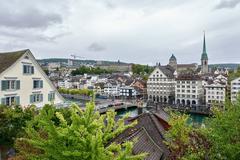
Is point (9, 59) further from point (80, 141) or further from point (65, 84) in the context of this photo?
point (65, 84)

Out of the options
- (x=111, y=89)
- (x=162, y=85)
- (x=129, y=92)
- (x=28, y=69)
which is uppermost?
(x=28, y=69)

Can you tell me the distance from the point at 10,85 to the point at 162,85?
259 ft

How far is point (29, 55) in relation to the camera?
96.0 feet

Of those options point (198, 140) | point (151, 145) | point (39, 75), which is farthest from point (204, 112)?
point (198, 140)

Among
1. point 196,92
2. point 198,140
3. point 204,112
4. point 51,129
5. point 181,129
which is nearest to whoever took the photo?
point 51,129

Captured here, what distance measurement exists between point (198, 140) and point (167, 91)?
89.6 metres

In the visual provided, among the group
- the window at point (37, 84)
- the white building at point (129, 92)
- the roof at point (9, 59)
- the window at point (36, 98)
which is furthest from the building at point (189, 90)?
the roof at point (9, 59)

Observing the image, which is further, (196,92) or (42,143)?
(196,92)

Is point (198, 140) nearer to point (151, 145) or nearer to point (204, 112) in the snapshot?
point (151, 145)

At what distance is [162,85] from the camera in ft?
335

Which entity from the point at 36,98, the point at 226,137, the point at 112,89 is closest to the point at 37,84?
the point at 36,98

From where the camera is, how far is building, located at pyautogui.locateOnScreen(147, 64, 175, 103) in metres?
101

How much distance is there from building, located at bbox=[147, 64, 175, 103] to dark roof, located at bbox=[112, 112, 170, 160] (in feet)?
257

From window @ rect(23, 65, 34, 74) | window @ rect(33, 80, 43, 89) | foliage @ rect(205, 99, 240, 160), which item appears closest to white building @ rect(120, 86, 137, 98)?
window @ rect(33, 80, 43, 89)
